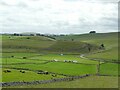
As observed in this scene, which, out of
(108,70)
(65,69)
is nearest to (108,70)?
(108,70)

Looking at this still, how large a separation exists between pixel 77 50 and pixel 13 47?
1606 inches

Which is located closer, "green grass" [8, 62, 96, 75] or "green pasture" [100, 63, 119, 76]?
"green grass" [8, 62, 96, 75]

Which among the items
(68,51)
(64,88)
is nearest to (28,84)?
(64,88)

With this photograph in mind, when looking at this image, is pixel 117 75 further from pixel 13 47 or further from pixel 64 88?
pixel 13 47

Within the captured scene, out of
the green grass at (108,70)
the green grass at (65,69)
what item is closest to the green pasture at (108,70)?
the green grass at (108,70)

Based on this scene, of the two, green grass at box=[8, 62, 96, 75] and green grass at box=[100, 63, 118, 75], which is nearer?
green grass at box=[8, 62, 96, 75]

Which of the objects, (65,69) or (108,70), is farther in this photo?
(108,70)

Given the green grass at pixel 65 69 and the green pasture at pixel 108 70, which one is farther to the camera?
the green pasture at pixel 108 70

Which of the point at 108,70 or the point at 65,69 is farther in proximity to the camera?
the point at 108,70

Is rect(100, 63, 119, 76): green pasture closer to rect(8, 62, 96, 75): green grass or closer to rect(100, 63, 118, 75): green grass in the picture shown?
rect(100, 63, 118, 75): green grass

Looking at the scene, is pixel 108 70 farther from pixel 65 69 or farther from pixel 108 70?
pixel 65 69

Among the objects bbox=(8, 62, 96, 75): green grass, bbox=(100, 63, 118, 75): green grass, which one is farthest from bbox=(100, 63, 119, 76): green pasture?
bbox=(8, 62, 96, 75): green grass

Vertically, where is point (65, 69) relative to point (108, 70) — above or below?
above

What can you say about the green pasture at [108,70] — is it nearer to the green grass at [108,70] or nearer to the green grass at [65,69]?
the green grass at [108,70]
